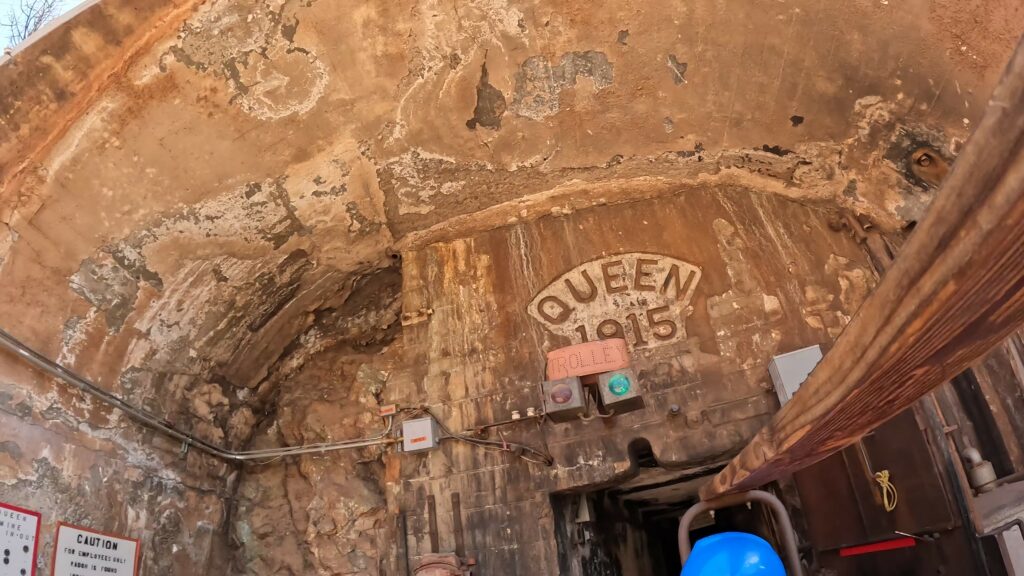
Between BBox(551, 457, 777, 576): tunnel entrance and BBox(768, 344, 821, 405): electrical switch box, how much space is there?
874mm

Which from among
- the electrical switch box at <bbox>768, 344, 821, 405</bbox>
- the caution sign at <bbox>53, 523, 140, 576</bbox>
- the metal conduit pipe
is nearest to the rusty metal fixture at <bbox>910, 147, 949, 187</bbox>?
the electrical switch box at <bbox>768, 344, 821, 405</bbox>

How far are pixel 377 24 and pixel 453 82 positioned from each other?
0.57 meters

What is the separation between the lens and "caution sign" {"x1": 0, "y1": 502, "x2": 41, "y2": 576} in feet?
10.3

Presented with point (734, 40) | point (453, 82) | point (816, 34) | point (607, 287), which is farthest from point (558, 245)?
point (816, 34)

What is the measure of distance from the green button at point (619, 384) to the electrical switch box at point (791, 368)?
879mm

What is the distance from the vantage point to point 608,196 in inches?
202

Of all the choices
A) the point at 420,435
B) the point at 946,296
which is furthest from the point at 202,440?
the point at 946,296

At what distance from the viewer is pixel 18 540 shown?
325 centimetres

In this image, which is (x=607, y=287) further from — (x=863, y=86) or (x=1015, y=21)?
(x=1015, y=21)

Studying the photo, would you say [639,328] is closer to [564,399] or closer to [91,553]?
[564,399]

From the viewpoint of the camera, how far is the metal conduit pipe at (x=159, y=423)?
11.7 ft

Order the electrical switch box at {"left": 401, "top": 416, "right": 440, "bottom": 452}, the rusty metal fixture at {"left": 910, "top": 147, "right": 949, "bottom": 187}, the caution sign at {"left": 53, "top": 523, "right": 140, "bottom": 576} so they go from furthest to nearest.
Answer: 1. the electrical switch box at {"left": 401, "top": 416, "right": 440, "bottom": 452}
2. the rusty metal fixture at {"left": 910, "top": 147, "right": 949, "bottom": 187}
3. the caution sign at {"left": 53, "top": 523, "right": 140, "bottom": 576}

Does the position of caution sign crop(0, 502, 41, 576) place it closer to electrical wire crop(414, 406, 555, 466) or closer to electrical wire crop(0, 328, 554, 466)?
electrical wire crop(0, 328, 554, 466)

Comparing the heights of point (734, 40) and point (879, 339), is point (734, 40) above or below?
above
